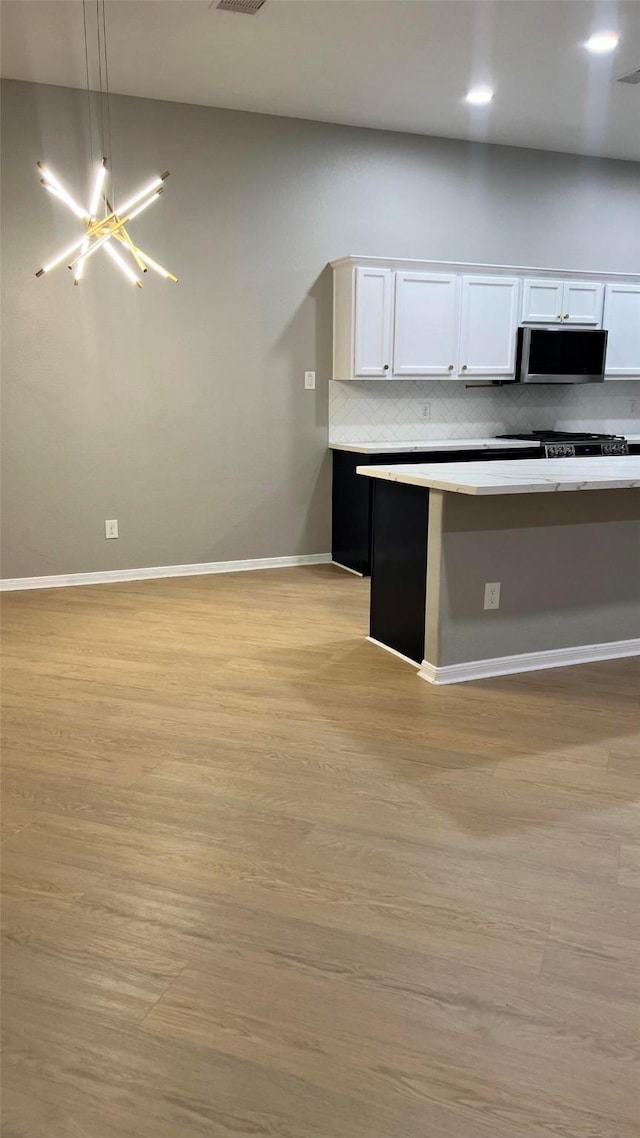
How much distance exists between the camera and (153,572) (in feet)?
17.3

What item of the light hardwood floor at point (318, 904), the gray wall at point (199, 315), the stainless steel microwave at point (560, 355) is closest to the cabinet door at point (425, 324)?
the gray wall at point (199, 315)

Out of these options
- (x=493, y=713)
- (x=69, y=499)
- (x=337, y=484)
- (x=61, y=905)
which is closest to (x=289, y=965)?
(x=61, y=905)

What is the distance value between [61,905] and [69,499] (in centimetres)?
337

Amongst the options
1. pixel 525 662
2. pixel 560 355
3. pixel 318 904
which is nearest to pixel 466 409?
pixel 560 355

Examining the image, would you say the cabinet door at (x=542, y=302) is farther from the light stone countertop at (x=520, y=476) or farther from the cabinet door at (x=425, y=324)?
the light stone countertop at (x=520, y=476)

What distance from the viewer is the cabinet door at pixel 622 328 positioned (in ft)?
19.8

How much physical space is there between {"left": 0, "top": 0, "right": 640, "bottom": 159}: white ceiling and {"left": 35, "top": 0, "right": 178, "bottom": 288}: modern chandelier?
0.21 ft

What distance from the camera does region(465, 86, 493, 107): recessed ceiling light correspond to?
463 cm

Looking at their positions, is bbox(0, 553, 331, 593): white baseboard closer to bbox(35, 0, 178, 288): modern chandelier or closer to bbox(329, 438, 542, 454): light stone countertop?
bbox(329, 438, 542, 454): light stone countertop

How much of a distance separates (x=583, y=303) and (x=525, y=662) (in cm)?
345

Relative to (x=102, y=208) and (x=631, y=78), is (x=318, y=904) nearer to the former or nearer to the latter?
(x=102, y=208)

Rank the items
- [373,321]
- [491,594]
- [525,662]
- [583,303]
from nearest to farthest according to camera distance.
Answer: [491,594], [525,662], [373,321], [583,303]

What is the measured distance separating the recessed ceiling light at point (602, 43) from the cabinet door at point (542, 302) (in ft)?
5.50

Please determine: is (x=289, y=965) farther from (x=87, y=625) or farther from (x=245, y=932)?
(x=87, y=625)
